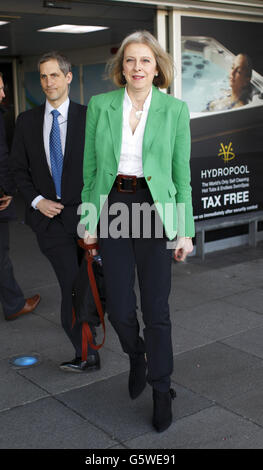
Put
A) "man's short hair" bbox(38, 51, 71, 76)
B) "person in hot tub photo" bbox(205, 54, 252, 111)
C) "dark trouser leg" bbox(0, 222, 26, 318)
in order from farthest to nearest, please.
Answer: "person in hot tub photo" bbox(205, 54, 252, 111) → "dark trouser leg" bbox(0, 222, 26, 318) → "man's short hair" bbox(38, 51, 71, 76)

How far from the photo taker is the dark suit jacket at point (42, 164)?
12.2ft

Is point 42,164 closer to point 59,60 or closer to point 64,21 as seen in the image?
point 59,60

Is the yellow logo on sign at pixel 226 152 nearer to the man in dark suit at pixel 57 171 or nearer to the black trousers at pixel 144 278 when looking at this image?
the man in dark suit at pixel 57 171

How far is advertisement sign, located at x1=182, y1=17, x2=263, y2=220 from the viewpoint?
22.2 ft

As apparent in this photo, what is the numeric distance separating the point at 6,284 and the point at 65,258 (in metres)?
1.34

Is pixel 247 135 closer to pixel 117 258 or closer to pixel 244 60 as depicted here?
pixel 244 60

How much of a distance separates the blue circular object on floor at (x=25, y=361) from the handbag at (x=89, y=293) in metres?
0.82

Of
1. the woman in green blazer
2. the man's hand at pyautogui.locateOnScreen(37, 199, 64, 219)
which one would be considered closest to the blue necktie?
the man's hand at pyautogui.locateOnScreen(37, 199, 64, 219)

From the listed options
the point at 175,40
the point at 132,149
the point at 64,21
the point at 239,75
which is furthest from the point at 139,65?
the point at 64,21

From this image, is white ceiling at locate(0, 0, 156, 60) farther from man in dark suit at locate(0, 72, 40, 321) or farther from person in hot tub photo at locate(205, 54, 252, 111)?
man in dark suit at locate(0, 72, 40, 321)

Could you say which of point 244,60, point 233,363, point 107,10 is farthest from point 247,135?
point 233,363

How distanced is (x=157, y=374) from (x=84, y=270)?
0.72 m

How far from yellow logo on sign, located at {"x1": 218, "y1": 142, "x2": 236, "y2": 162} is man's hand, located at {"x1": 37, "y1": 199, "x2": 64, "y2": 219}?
12.5 feet
